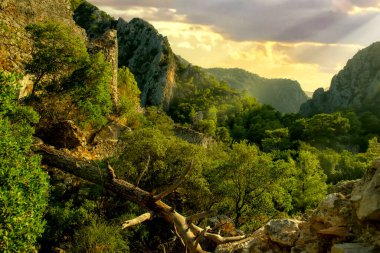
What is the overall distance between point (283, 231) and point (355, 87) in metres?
155

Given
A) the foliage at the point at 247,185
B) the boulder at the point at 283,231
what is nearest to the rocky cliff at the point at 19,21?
the foliage at the point at 247,185

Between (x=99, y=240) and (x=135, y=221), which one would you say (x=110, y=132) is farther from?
(x=135, y=221)

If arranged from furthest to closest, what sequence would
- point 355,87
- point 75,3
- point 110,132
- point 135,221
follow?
point 355,87
point 75,3
point 110,132
point 135,221

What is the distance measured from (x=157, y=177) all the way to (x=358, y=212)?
62.6ft

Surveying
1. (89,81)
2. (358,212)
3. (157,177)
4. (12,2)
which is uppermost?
(12,2)

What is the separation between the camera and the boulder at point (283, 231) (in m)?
11.5

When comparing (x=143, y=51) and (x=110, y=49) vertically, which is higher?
(x=143, y=51)

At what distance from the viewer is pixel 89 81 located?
31141 millimetres

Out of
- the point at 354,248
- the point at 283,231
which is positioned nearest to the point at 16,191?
the point at 283,231

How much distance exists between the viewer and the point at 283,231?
11766 millimetres

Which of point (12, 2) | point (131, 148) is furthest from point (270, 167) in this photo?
point (12, 2)

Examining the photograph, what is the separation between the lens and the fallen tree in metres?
14.4

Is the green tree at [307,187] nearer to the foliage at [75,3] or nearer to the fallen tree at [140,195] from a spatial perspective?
the fallen tree at [140,195]

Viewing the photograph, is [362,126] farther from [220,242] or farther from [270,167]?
Answer: [220,242]
